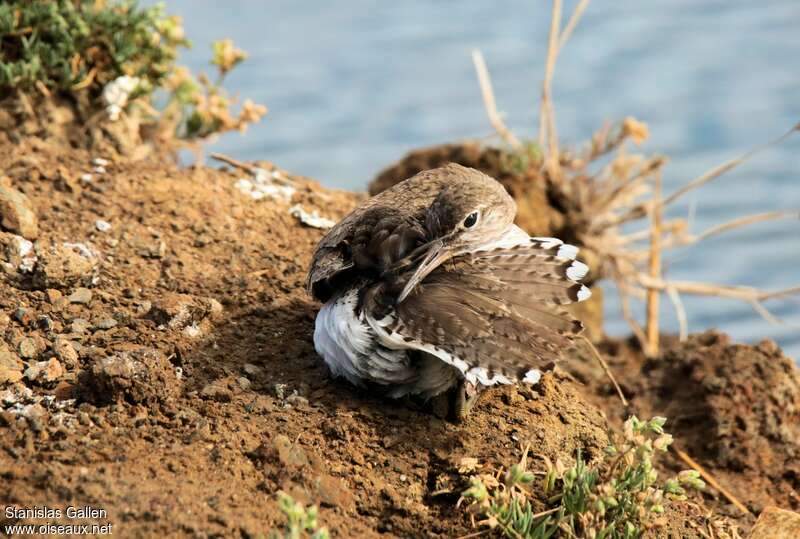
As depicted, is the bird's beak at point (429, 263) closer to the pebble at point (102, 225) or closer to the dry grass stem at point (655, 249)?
the pebble at point (102, 225)


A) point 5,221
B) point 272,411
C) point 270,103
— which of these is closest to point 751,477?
point 272,411

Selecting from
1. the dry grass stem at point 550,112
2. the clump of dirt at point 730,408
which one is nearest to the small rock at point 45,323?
the clump of dirt at point 730,408

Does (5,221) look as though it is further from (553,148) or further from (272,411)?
(553,148)

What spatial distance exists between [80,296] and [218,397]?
0.94 metres

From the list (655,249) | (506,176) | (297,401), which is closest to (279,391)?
(297,401)

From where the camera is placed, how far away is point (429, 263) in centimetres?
395

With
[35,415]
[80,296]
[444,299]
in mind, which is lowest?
[35,415]

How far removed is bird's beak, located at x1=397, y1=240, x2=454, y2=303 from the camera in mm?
3822

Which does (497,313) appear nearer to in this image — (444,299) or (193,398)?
(444,299)

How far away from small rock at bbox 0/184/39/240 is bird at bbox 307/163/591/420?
1.46 meters

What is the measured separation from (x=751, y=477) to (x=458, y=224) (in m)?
2.04

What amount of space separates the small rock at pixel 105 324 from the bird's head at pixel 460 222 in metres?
1.32

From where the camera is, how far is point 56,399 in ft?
12.7

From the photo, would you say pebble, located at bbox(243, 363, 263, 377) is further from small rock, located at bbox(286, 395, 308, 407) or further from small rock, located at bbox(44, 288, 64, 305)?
small rock, located at bbox(44, 288, 64, 305)
